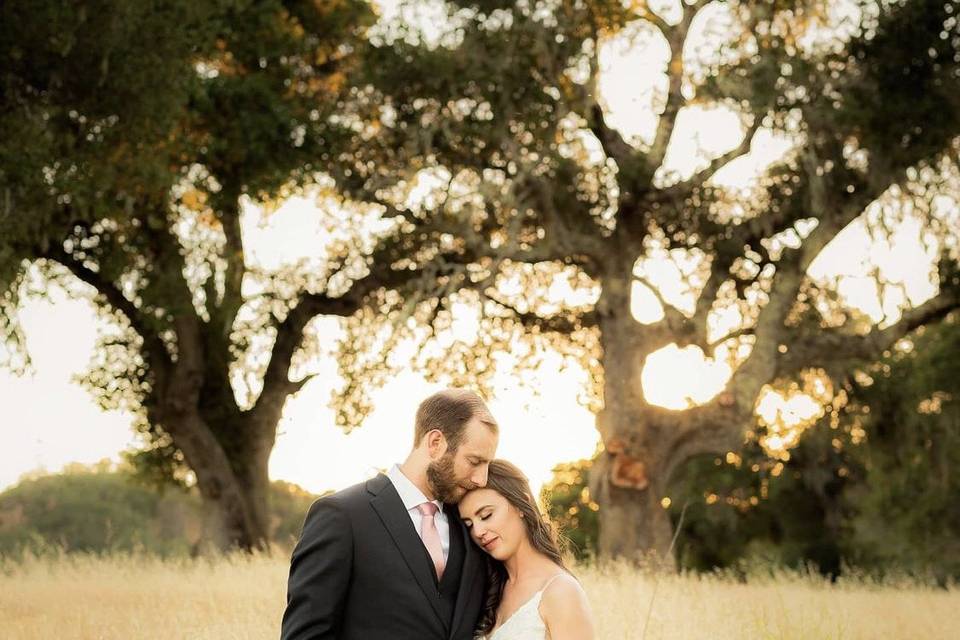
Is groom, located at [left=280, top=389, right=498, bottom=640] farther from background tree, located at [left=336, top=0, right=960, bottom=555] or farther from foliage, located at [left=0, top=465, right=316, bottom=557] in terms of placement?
foliage, located at [left=0, top=465, right=316, bottom=557]

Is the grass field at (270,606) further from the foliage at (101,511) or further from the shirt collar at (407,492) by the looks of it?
the foliage at (101,511)

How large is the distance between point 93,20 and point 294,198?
7325mm

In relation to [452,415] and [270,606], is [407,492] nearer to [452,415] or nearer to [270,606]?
[452,415]

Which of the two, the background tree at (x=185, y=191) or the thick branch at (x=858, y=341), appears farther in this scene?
the thick branch at (x=858, y=341)

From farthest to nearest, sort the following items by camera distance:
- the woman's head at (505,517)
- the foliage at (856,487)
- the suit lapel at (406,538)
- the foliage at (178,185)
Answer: the foliage at (856,487) → the foliage at (178,185) → the woman's head at (505,517) → the suit lapel at (406,538)

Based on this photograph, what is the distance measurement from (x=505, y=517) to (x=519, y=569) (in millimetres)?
442

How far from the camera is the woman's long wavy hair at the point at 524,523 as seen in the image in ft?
16.5

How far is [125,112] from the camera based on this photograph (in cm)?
1511

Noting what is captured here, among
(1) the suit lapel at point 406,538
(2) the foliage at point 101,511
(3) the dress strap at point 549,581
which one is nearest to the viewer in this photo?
(1) the suit lapel at point 406,538

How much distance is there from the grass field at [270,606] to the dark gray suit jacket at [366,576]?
11.9 feet

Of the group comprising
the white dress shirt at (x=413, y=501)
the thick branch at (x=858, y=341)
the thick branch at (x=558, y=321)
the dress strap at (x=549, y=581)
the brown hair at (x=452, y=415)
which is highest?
the thick branch at (x=558, y=321)

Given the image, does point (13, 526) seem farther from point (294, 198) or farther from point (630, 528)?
point (630, 528)

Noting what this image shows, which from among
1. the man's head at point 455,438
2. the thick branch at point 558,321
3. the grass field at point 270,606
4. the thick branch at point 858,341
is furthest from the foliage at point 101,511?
the man's head at point 455,438

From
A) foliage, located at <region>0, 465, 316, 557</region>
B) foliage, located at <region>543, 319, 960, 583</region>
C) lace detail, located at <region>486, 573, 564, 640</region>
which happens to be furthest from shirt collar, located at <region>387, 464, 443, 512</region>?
foliage, located at <region>0, 465, 316, 557</region>
